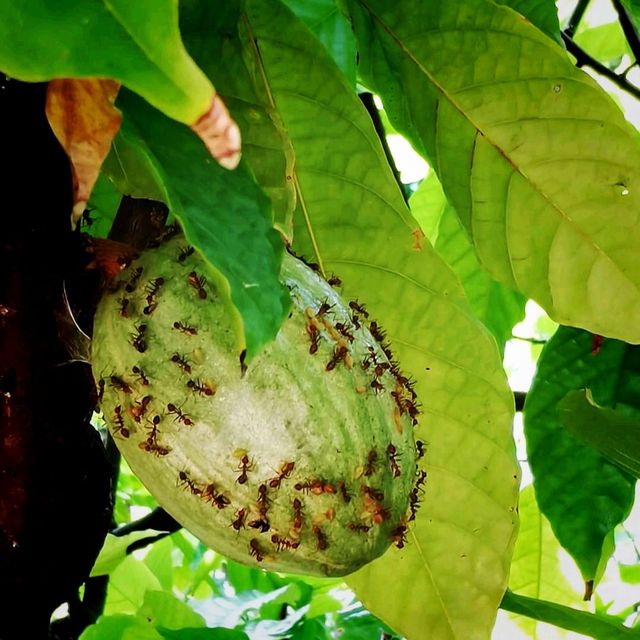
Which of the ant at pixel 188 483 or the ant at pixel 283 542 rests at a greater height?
the ant at pixel 188 483

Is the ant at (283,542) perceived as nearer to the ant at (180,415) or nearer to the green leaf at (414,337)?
the ant at (180,415)

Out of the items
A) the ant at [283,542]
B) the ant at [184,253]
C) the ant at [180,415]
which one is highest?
the ant at [184,253]

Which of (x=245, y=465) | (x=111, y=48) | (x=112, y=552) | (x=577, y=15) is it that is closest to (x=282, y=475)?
(x=245, y=465)

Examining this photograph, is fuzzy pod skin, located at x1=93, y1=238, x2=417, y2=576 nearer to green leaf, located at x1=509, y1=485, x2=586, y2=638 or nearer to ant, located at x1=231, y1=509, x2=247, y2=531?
ant, located at x1=231, y1=509, x2=247, y2=531

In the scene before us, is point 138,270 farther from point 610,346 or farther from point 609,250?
point 610,346

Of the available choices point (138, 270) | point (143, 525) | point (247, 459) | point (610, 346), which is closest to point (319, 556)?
point (247, 459)

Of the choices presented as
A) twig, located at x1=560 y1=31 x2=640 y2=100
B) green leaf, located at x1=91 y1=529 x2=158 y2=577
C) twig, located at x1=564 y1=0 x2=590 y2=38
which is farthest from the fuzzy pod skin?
twig, located at x1=564 y1=0 x2=590 y2=38

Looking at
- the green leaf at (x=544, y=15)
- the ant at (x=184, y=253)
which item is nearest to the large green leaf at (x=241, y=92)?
the ant at (x=184, y=253)
